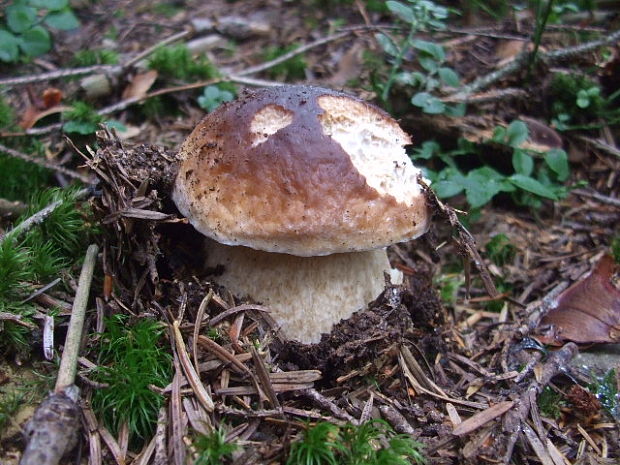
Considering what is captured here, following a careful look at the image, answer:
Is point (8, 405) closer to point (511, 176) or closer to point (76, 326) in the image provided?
point (76, 326)

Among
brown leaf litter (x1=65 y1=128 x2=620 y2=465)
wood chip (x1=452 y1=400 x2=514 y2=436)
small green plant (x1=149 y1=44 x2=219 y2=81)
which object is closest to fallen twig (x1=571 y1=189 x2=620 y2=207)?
brown leaf litter (x1=65 y1=128 x2=620 y2=465)

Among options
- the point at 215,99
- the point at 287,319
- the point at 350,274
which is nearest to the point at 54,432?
the point at 287,319

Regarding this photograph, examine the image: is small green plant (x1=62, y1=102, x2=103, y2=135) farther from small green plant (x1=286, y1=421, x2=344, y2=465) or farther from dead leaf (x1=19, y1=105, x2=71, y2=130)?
small green plant (x1=286, y1=421, x2=344, y2=465)

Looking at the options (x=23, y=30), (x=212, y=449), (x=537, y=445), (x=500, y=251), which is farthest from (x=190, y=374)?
(x=23, y=30)

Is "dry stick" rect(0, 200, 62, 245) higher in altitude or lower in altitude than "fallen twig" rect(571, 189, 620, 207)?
higher

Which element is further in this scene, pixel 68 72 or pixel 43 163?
pixel 68 72

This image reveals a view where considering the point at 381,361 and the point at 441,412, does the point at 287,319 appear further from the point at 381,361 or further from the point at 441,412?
the point at 441,412

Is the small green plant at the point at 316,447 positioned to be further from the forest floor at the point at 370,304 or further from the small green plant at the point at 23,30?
the small green plant at the point at 23,30
